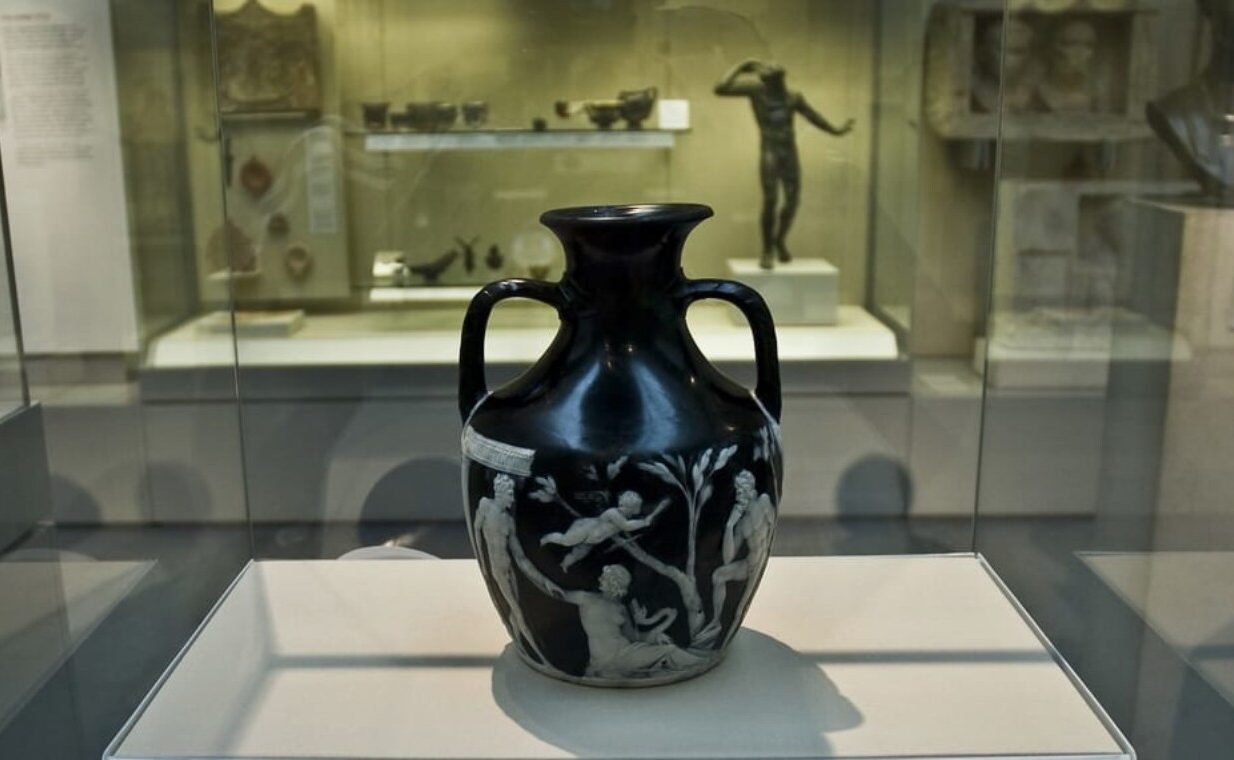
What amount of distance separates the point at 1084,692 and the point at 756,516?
14.3 inches

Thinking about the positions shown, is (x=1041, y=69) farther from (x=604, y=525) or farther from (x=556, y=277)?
(x=604, y=525)

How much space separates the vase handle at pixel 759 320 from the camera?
3.22 ft

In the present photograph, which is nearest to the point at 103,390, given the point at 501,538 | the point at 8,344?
the point at 8,344

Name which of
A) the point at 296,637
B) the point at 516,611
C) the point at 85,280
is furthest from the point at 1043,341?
the point at 85,280

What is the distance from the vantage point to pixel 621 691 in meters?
1.00

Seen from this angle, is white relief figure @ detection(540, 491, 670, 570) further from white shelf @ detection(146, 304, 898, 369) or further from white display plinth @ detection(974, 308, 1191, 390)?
white shelf @ detection(146, 304, 898, 369)

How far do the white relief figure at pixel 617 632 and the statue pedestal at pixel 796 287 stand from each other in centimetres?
99

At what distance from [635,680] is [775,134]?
4.05 ft

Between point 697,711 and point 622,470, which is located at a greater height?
point 622,470

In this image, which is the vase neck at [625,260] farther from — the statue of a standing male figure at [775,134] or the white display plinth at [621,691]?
the statue of a standing male figure at [775,134]

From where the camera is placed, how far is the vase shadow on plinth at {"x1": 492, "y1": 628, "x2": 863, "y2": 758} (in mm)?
908

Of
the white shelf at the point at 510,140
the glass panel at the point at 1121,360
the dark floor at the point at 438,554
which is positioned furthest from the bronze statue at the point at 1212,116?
the white shelf at the point at 510,140

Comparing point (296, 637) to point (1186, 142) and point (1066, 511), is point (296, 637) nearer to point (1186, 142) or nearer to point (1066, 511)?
point (1066, 511)

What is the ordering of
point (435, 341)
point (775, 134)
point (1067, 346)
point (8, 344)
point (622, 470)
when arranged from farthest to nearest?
point (775, 134), point (435, 341), point (1067, 346), point (8, 344), point (622, 470)
